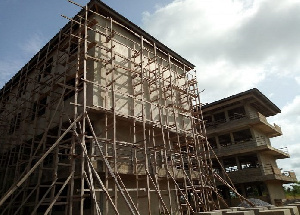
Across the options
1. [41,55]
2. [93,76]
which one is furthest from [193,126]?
[41,55]

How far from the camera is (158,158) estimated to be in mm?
15539

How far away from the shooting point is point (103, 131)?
1243 centimetres

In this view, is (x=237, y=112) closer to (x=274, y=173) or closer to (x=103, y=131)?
(x=274, y=173)

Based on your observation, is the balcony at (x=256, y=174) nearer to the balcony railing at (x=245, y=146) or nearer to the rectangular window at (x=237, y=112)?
the balcony railing at (x=245, y=146)

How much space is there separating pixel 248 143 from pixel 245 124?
6.36 ft

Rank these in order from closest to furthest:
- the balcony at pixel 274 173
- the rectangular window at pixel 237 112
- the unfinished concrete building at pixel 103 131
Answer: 1. the unfinished concrete building at pixel 103 131
2. the balcony at pixel 274 173
3. the rectangular window at pixel 237 112

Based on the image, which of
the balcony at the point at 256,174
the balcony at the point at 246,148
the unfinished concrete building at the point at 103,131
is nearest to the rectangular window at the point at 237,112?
the balcony at the point at 246,148

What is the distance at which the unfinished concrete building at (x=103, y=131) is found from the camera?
10774mm

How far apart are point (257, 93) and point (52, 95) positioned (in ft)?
64.9

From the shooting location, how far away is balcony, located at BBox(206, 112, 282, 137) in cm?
2434

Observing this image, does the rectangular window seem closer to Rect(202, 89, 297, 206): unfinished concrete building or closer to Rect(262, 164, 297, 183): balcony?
Rect(202, 89, 297, 206): unfinished concrete building

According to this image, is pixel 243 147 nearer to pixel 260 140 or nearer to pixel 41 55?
pixel 260 140

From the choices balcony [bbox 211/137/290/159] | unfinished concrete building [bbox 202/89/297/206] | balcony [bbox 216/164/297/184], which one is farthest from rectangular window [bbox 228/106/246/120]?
balcony [bbox 216/164/297/184]

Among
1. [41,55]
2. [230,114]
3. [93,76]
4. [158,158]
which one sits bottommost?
[158,158]
